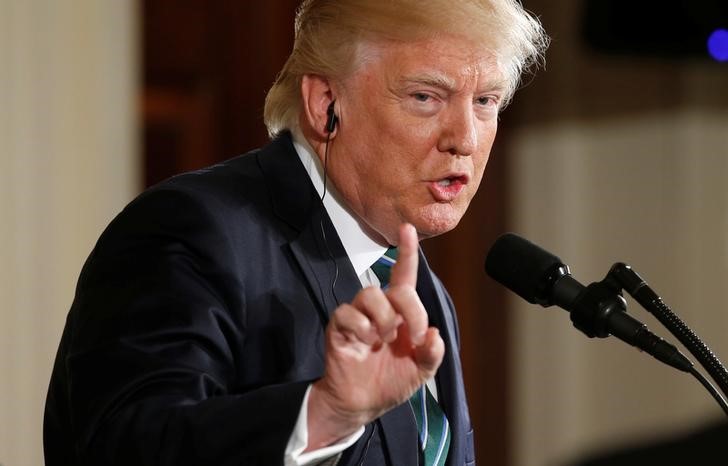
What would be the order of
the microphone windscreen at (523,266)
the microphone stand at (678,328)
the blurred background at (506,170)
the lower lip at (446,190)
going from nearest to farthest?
the microphone stand at (678,328) → the microphone windscreen at (523,266) → the lower lip at (446,190) → the blurred background at (506,170)

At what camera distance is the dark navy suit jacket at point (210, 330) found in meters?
1.28

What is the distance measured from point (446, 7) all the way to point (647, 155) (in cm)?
293

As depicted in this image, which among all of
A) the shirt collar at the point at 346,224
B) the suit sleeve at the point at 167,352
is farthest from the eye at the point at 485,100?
the suit sleeve at the point at 167,352

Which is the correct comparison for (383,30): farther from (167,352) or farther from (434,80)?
(167,352)

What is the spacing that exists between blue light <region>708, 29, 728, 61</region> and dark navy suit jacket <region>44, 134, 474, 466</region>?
196 centimetres

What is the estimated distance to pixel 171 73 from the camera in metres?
4.08

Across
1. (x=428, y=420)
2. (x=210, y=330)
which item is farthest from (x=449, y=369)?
(x=210, y=330)

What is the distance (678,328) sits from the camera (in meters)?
1.46

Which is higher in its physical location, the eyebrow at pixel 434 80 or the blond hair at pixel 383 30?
the blond hair at pixel 383 30

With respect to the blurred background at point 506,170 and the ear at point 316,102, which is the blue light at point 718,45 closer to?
the blurred background at point 506,170

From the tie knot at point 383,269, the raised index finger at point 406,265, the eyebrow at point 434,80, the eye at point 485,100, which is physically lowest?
the tie knot at point 383,269

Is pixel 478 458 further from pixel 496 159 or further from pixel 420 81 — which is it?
pixel 420 81

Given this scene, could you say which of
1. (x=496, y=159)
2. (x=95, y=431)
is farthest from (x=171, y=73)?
(x=95, y=431)

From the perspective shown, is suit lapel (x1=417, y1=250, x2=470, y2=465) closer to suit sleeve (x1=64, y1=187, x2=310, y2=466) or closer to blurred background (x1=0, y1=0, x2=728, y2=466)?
suit sleeve (x1=64, y1=187, x2=310, y2=466)
